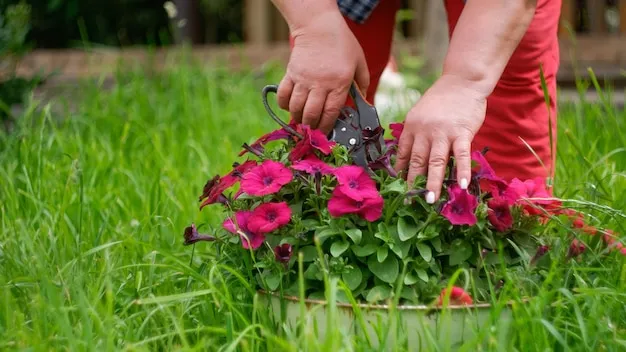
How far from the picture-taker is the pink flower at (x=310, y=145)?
54.3 inches

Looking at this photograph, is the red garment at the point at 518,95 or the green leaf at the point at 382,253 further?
the red garment at the point at 518,95

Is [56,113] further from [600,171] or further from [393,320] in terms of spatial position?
[393,320]

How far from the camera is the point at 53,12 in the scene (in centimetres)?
559

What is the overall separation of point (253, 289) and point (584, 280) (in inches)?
21.3

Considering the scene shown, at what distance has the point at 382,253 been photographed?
127 centimetres

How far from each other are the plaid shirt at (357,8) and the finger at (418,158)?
67 cm

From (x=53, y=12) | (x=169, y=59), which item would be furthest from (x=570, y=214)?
(x=53, y=12)

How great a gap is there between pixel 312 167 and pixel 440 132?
21 centimetres

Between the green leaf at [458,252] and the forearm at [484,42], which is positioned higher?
the forearm at [484,42]

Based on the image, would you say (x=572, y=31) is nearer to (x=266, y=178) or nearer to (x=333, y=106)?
(x=333, y=106)

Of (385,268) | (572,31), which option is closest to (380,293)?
(385,268)

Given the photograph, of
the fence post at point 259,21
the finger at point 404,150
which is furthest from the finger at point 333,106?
the fence post at point 259,21

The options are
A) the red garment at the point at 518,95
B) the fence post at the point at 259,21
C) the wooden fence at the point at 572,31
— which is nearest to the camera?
the red garment at the point at 518,95

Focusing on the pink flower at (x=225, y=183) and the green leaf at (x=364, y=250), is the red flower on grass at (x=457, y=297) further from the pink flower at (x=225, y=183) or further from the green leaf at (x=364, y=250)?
the pink flower at (x=225, y=183)
